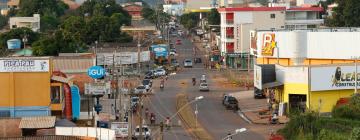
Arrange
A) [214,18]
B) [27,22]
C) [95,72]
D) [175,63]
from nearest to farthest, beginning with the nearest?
[95,72] → [175,63] → [27,22] → [214,18]

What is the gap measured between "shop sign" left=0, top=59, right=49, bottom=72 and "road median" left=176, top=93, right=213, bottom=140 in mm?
6547

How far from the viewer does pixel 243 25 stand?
72.6 meters

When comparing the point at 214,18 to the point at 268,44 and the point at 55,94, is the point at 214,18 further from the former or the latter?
the point at 55,94

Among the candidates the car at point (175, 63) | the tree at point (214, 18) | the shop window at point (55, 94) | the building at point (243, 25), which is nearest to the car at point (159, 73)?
the car at point (175, 63)

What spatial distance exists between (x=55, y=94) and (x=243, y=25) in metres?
41.0

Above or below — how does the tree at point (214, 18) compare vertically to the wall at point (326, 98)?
above

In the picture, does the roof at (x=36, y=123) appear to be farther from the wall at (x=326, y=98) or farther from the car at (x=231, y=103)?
the car at (x=231, y=103)

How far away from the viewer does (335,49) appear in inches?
1887

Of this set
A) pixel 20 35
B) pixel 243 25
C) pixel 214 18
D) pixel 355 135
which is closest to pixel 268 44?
pixel 243 25

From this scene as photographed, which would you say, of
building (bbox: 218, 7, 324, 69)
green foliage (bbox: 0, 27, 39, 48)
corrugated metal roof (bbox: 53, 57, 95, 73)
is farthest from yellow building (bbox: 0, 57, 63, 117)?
green foliage (bbox: 0, 27, 39, 48)

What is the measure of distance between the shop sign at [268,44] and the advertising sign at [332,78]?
33.9 feet

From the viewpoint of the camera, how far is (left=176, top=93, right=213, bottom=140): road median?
34.6m

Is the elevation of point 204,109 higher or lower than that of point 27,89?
lower

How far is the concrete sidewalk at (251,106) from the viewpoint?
127ft
